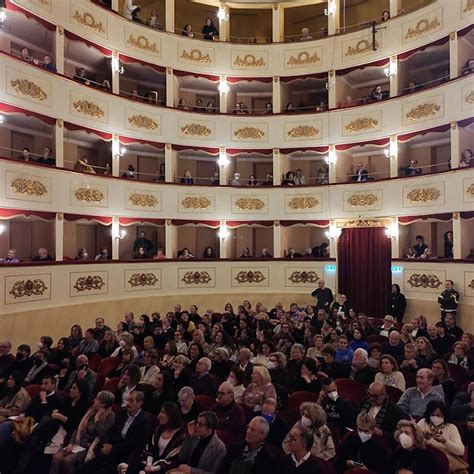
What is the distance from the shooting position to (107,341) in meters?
7.61

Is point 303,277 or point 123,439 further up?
point 303,277

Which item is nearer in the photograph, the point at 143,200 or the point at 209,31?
the point at 143,200

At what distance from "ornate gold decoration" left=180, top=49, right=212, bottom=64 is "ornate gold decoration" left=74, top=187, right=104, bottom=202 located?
5.72 metres

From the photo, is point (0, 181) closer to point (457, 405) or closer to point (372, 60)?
point (457, 405)

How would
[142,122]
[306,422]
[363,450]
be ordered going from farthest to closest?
[142,122] → [306,422] → [363,450]

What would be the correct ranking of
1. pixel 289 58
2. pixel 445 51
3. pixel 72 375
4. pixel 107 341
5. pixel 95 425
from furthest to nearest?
pixel 289 58 → pixel 445 51 → pixel 107 341 → pixel 72 375 → pixel 95 425

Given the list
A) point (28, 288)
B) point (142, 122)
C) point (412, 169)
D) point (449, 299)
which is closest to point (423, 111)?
point (412, 169)

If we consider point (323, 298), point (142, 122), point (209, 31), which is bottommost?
point (323, 298)

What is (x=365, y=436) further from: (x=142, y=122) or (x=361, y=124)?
(x=142, y=122)

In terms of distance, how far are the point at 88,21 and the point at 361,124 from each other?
8630 millimetres

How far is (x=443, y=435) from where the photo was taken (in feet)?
12.6

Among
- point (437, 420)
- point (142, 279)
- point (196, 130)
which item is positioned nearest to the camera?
point (437, 420)

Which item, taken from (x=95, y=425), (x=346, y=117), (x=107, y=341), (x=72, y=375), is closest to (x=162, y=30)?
(x=346, y=117)

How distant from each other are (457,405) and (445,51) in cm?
1203
